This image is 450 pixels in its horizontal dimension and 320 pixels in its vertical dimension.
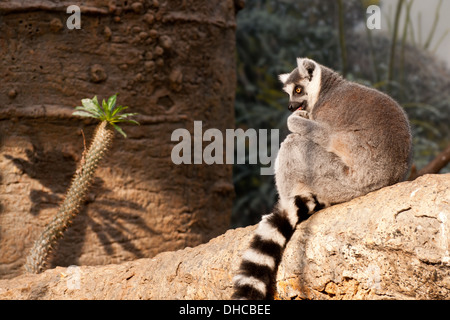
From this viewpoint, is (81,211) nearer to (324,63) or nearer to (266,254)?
(266,254)

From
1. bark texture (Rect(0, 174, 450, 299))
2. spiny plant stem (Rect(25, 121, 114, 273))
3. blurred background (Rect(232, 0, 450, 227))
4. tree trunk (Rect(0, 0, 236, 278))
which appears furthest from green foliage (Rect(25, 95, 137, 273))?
blurred background (Rect(232, 0, 450, 227))

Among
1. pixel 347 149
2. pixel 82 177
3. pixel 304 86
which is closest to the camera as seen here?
pixel 347 149

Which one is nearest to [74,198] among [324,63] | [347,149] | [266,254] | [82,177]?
[82,177]

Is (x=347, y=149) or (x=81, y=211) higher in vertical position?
(x=347, y=149)

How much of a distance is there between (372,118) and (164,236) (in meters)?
2.13

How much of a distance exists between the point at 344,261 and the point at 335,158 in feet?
2.20

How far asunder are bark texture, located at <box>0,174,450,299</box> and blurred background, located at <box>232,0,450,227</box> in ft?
15.0

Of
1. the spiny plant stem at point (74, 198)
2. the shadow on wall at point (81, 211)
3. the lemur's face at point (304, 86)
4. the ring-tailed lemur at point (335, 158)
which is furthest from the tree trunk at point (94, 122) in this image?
the ring-tailed lemur at point (335, 158)

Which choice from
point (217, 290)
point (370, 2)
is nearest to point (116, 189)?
point (217, 290)

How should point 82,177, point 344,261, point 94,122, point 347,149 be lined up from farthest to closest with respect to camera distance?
1. point 94,122
2. point 82,177
3. point 347,149
4. point 344,261

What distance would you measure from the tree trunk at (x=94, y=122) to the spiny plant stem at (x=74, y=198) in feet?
1.81

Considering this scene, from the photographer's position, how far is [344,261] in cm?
242

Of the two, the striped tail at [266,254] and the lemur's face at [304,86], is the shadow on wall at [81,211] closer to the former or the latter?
the lemur's face at [304,86]

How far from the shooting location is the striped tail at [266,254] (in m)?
2.48
